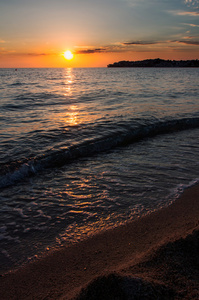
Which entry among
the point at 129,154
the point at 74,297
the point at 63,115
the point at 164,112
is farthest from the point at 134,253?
the point at 164,112

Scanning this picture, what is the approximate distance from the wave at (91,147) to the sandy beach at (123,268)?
2.95 metres

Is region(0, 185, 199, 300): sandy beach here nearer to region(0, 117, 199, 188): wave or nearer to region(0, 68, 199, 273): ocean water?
region(0, 68, 199, 273): ocean water

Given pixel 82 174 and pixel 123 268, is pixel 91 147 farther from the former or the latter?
pixel 123 268

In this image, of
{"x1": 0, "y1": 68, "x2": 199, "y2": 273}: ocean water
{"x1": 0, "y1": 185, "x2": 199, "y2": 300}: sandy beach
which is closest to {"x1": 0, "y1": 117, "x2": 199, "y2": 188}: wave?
{"x1": 0, "y1": 68, "x2": 199, "y2": 273}: ocean water

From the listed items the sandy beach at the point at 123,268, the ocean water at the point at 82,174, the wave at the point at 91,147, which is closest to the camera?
the sandy beach at the point at 123,268

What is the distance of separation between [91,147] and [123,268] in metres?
5.43

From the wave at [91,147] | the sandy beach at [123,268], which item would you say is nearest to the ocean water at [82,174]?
the wave at [91,147]

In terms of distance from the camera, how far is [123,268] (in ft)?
7.42

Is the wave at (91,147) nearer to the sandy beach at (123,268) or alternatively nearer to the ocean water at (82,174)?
the ocean water at (82,174)

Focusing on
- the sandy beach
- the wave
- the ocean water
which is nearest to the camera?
the sandy beach

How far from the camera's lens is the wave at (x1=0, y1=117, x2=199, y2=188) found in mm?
5543

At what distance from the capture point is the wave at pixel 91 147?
554 centimetres

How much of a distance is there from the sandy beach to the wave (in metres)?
2.95

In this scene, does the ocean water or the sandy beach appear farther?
the ocean water
